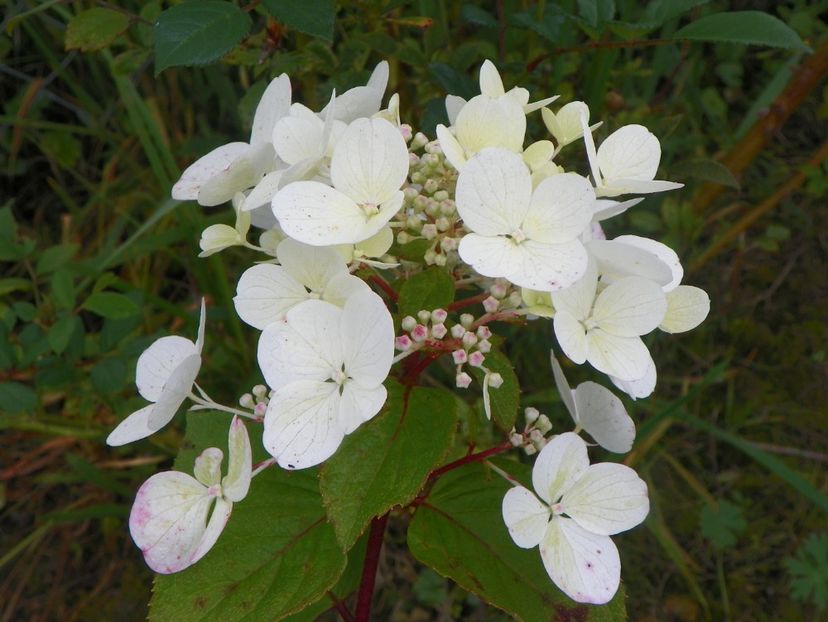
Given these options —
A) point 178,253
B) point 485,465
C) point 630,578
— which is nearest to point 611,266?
point 485,465

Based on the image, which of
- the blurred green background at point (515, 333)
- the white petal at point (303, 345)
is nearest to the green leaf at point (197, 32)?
the blurred green background at point (515, 333)

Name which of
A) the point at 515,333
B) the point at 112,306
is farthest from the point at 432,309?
the point at 515,333

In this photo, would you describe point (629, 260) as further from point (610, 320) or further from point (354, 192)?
point (354, 192)

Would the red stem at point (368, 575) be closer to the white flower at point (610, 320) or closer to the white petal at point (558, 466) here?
the white petal at point (558, 466)

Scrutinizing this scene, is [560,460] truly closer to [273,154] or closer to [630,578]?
[273,154]

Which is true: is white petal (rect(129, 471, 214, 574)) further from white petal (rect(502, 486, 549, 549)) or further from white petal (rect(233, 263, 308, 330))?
white petal (rect(502, 486, 549, 549))

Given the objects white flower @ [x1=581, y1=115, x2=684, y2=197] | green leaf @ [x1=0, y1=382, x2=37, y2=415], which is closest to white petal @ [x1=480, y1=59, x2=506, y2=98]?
white flower @ [x1=581, y1=115, x2=684, y2=197]

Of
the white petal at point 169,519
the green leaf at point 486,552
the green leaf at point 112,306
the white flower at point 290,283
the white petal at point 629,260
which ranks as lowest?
the green leaf at point 112,306
